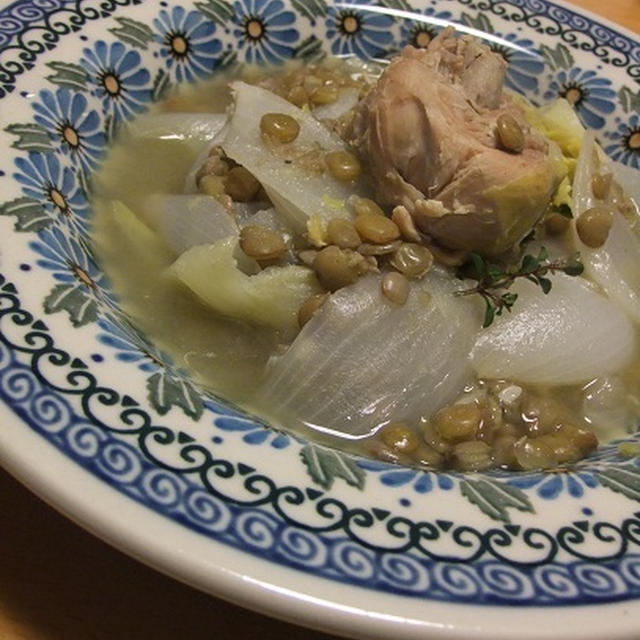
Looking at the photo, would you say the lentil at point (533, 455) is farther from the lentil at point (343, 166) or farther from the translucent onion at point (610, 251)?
the lentil at point (343, 166)

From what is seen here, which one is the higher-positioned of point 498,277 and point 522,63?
point 522,63

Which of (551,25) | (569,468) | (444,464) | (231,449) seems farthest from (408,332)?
(551,25)

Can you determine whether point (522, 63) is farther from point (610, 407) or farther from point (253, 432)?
point (253, 432)

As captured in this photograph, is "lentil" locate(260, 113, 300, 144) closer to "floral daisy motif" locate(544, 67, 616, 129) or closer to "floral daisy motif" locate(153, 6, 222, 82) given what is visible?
"floral daisy motif" locate(153, 6, 222, 82)

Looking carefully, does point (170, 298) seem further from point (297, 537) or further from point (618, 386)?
point (618, 386)

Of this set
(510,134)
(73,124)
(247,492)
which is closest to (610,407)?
(510,134)
